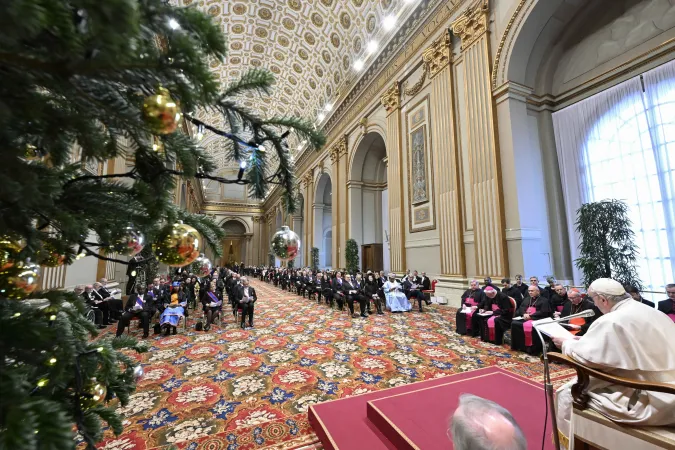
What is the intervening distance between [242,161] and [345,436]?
206 centimetres

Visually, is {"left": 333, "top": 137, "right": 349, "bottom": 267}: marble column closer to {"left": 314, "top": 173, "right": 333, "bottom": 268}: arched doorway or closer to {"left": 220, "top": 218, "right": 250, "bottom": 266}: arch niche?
{"left": 314, "top": 173, "right": 333, "bottom": 268}: arched doorway

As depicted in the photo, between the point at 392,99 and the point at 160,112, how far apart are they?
11587mm

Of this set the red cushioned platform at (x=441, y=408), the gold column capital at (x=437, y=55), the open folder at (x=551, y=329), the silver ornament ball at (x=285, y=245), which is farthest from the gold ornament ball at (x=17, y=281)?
the gold column capital at (x=437, y=55)

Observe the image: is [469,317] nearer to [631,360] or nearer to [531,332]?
[531,332]

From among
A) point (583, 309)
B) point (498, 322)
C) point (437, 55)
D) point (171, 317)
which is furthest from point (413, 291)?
→ point (437, 55)

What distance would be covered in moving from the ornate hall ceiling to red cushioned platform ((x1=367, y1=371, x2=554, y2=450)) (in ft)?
33.2

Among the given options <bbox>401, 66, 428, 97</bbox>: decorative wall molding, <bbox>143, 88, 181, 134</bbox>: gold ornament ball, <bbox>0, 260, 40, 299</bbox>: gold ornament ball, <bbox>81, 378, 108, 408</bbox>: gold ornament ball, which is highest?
<bbox>401, 66, 428, 97</bbox>: decorative wall molding

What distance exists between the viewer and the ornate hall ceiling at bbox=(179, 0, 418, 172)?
12.1 m

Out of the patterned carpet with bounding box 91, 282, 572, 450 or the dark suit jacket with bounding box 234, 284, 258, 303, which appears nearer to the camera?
the patterned carpet with bounding box 91, 282, 572, 450

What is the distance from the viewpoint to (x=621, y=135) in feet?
22.0

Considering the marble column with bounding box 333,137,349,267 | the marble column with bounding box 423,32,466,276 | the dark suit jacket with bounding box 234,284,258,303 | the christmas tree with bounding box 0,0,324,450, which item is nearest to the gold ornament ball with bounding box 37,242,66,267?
the christmas tree with bounding box 0,0,324,450

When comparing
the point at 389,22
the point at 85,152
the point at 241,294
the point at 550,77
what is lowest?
the point at 241,294

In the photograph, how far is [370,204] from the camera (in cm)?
1523

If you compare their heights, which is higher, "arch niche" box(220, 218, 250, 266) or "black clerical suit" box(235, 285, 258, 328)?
"arch niche" box(220, 218, 250, 266)
